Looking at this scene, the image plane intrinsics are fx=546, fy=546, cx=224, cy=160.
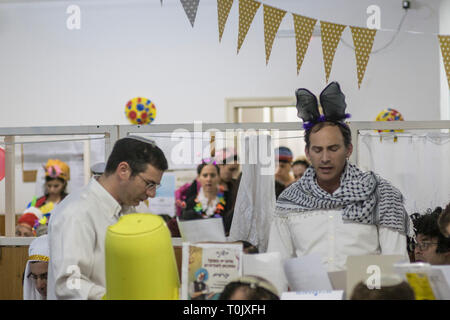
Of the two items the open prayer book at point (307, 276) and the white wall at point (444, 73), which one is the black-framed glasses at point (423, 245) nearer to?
the open prayer book at point (307, 276)

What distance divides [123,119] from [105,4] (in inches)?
55.8

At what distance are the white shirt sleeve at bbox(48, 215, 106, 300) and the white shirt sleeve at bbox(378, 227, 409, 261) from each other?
100 centimetres

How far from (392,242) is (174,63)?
500 centimetres

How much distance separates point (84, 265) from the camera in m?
1.69

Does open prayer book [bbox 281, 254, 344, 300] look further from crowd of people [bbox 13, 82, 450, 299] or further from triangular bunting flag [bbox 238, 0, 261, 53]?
triangular bunting flag [bbox 238, 0, 261, 53]

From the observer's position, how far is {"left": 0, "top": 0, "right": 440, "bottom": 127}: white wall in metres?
6.21

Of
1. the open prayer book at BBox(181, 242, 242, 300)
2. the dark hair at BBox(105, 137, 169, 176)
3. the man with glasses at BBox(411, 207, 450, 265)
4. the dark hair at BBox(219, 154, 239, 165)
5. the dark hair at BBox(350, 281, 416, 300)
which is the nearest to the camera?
the dark hair at BBox(350, 281, 416, 300)

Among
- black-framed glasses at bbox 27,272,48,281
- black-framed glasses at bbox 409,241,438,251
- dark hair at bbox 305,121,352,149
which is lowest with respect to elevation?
black-framed glasses at bbox 27,272,48,281

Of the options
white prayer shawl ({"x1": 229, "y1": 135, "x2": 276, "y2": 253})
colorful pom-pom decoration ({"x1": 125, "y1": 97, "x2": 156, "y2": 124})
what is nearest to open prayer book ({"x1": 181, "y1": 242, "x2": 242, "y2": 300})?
white prayer shawl ({"x1": 229, "y1": 135, "x2": 276, "y2": 253})

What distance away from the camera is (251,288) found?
4.54 ft

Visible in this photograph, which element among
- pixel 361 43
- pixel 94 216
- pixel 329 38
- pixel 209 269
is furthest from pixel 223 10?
pixel 209 269

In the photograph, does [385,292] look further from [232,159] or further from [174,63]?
[174,63]

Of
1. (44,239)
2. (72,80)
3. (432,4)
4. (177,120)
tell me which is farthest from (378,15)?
(44,239)
